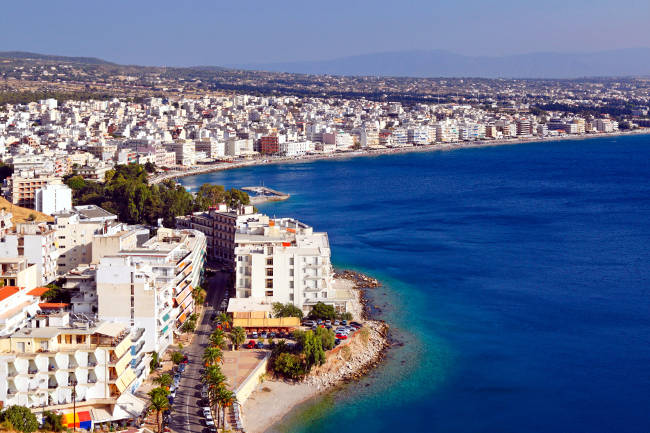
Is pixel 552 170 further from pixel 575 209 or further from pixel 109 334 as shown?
pixel 109 334

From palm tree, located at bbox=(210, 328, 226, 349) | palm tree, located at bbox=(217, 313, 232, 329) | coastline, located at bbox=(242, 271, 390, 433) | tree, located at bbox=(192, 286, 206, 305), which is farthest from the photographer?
tree, located at bbox=(192, 286, 206, 305)

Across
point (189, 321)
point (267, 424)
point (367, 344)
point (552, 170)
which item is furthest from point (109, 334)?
point (552, 170)

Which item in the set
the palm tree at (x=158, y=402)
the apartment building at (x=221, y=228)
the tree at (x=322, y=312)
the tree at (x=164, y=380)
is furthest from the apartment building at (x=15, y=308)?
the apartment building at (x=221, y=228)

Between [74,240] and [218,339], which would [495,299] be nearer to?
[218,339]

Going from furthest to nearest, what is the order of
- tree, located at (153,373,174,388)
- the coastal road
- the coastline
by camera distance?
the coastline, tree, located at (153,373,174,388), the coastal road

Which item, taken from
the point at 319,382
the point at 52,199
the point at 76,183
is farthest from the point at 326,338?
the point at 76,183

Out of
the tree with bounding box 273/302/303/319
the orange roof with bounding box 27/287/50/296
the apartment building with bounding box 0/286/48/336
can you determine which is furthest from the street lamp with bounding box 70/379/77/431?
the tree with bounding box 273/302/303/319

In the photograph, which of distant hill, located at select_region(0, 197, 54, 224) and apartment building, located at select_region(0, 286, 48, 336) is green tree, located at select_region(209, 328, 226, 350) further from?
distant hill, located at select_region(0, 197, 54, 224)
